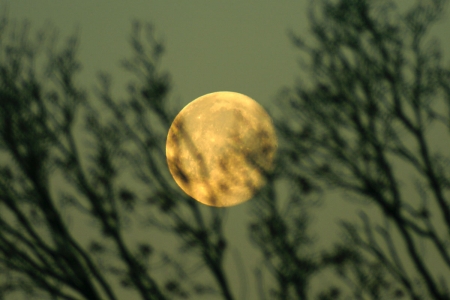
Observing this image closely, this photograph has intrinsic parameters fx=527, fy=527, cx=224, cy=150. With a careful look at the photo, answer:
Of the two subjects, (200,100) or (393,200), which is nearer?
(393,200)

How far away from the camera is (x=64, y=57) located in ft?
17.2

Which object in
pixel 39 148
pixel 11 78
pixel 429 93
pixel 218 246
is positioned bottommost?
pixel 218 246

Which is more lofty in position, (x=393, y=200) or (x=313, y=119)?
(x=313, y=119)

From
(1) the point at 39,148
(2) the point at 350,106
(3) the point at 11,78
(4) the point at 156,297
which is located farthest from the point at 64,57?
(2) the point at 350,106

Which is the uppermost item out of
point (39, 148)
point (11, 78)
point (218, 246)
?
point (11, 78)

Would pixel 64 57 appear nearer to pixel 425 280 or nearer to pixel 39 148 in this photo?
pixel 39 148

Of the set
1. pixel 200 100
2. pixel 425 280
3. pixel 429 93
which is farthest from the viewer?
pixel 200 100

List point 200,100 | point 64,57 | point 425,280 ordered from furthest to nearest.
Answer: point 200,100
point 64,57
point 425,280

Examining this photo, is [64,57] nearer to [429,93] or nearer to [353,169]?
[353,169]

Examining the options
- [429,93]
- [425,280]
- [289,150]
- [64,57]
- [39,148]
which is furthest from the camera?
[289,150]

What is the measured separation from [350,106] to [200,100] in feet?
6.66

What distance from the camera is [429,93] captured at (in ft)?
18.5

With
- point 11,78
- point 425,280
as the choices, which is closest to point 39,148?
point 11,78

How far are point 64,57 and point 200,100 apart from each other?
2.05 meters
